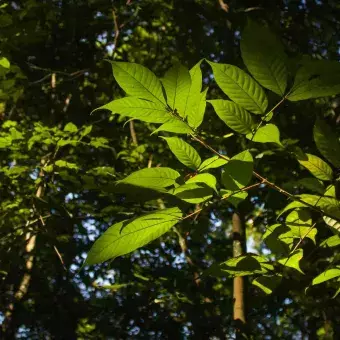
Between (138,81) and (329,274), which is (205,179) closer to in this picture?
(138,81)

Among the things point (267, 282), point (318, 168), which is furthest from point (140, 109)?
point (267, 282)

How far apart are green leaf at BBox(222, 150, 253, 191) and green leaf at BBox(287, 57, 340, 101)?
158mm

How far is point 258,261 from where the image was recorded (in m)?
1.15

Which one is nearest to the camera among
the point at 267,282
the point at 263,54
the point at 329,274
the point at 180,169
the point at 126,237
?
the point at 263,54

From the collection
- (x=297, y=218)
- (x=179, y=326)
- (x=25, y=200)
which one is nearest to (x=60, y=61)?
(x=25, y=200)

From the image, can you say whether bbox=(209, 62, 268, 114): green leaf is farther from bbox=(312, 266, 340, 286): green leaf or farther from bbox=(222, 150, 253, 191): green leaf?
bbox=(312, 266, 340, 286): green leaf

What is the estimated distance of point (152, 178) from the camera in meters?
0.95

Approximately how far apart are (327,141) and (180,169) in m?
0.69

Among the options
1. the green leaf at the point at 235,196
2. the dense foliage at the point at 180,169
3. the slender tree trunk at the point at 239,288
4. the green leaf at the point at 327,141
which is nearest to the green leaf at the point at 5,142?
the dense foliage at the point at 180,169

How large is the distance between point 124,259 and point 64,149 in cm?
127

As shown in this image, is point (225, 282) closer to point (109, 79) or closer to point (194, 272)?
point (194, 272)

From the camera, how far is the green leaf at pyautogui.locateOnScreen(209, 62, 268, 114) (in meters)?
0.88

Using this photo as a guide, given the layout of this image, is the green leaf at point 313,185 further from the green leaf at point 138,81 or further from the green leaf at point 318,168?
the green leaf at point 138,81

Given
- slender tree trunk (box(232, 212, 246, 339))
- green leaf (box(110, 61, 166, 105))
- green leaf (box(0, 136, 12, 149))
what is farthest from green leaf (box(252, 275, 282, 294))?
green leaf (box(0, 136, 12, 149))
